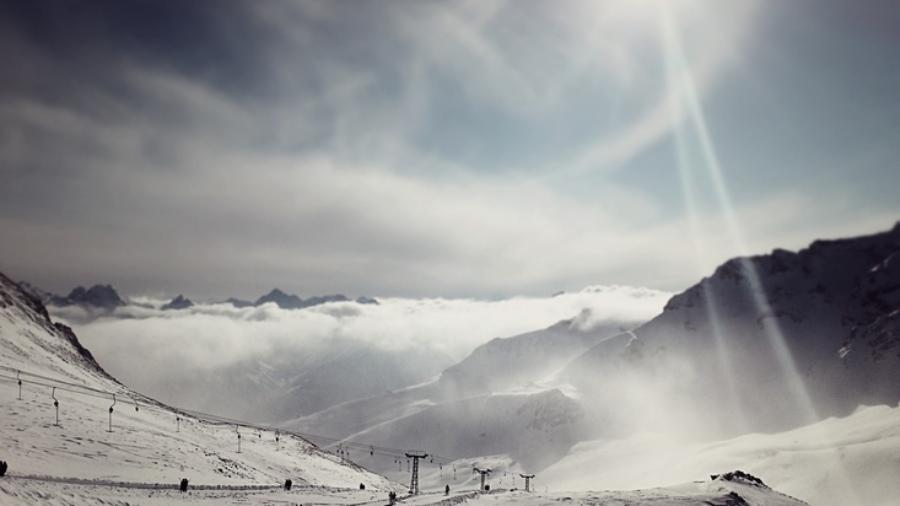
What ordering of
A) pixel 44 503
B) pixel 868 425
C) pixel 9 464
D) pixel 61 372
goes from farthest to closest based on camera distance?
pixel 868 425 → pixel 61 372 → pixel 9 464 → pixel 44 503

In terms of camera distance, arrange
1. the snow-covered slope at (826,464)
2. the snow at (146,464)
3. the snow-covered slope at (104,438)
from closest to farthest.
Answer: the snow at (146,464) → the snow-covered slope at (104,438) → the snow-covered slope at (826,464)

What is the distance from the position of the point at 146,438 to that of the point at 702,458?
598 feet

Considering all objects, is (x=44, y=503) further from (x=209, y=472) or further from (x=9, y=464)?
(x=209, y=472)

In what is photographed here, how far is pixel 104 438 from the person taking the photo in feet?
233

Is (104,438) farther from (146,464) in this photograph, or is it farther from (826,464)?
(826,464)

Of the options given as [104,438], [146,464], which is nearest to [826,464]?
[146,464]

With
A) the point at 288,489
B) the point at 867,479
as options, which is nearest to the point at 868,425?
the point at 867,479

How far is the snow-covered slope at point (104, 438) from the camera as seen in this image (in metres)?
59.4

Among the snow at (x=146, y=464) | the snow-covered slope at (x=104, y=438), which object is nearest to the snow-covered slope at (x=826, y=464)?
the snow at (x=146, y=464)

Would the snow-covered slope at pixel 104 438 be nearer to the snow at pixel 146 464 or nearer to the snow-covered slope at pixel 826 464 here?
the snow at pixel 146 464

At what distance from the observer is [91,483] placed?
5122 cm

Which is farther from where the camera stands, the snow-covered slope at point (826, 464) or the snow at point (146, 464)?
the snow-covered slope at point (826, 464)

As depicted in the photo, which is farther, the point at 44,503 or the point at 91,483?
the point at 91,483

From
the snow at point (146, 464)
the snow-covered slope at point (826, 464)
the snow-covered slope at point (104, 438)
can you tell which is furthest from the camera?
the snow-covered slope at point (826, 464)
